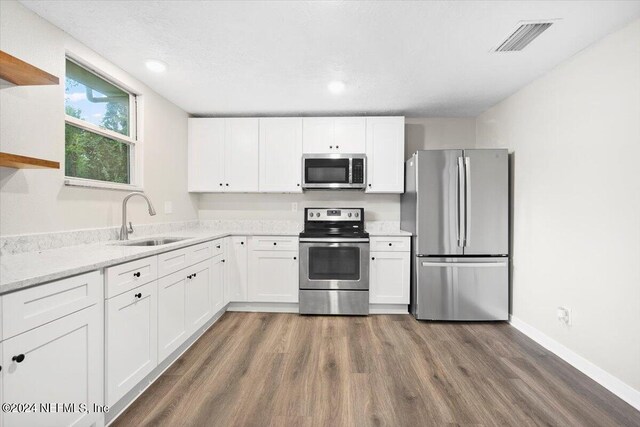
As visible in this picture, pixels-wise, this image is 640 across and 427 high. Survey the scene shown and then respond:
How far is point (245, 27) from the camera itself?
201 cm

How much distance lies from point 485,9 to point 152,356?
306 centimetres

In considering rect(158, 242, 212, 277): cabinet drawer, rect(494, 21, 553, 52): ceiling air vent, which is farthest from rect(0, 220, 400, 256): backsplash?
rect(494, 21, 553, 52): ceiling air vent

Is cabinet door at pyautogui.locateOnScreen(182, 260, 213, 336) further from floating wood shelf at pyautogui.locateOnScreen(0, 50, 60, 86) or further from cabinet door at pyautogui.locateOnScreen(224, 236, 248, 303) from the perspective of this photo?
floating wood shelf at pyautogui.locateOnScreen(0, 50, 60, 86)

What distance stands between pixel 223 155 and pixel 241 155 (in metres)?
0.23

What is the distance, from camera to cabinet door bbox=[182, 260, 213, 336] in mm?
2484

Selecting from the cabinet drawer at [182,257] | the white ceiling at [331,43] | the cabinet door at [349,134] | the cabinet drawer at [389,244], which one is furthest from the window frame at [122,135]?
the cabinet drawer at [389,244]

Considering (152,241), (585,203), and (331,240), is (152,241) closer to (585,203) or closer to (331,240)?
(331,240)

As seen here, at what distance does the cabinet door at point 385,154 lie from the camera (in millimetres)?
3656

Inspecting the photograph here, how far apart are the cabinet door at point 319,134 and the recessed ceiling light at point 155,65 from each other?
1.62m

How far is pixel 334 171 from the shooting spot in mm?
3633

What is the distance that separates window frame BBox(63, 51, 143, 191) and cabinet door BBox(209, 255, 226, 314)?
1012 millimetres

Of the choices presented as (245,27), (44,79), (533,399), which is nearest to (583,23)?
(245,27)

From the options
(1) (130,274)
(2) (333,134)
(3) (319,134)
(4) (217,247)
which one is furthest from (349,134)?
(1) (130,274)

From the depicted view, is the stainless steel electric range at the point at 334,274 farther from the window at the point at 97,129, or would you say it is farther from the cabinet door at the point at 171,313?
the window at the point at 97,129
